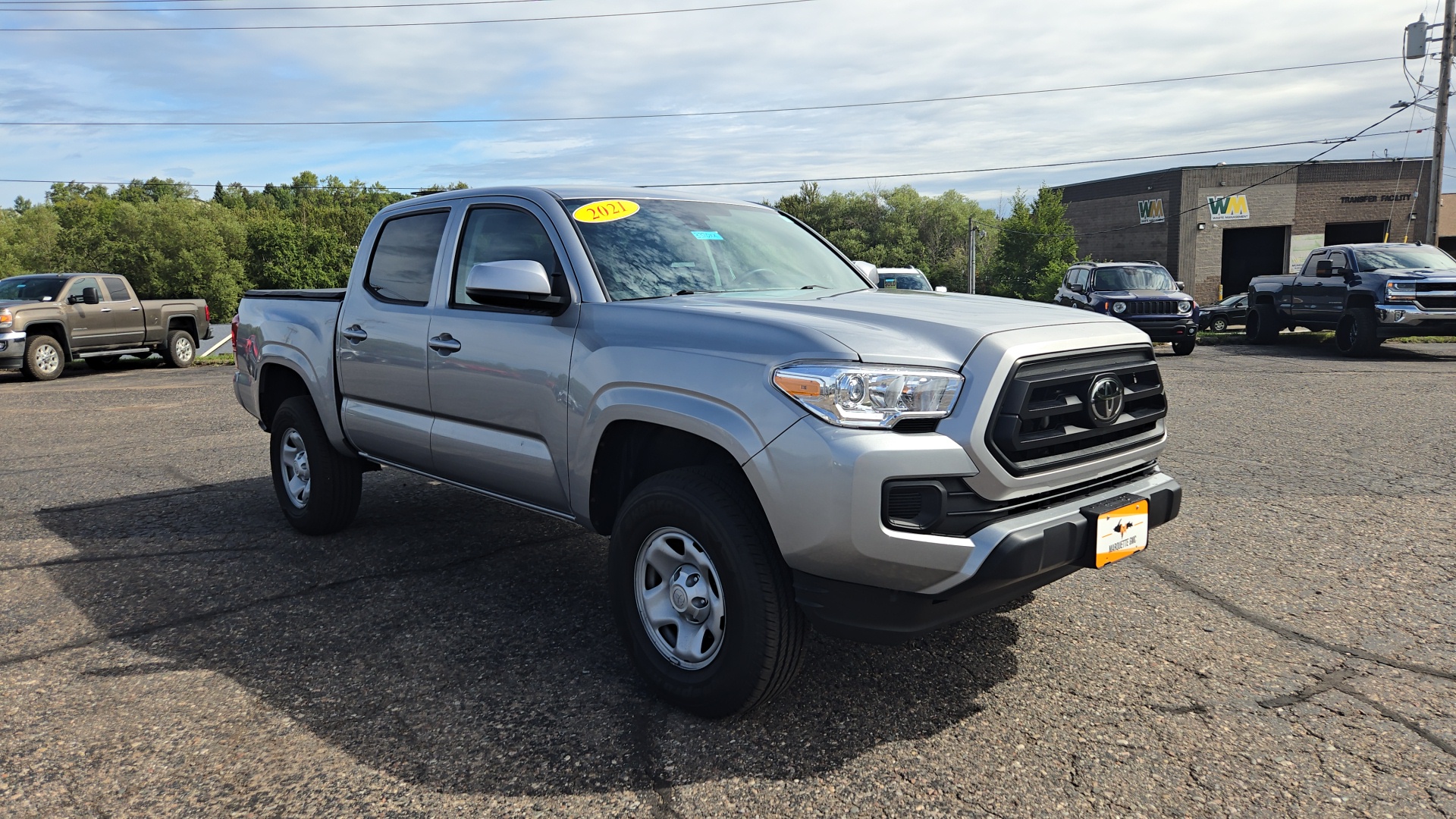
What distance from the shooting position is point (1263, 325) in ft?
66.9

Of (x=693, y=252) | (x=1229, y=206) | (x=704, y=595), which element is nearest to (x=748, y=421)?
(x=704, y=595)

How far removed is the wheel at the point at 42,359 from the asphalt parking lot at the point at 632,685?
12.8 meters

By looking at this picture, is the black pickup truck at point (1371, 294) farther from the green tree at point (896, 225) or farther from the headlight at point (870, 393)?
the green tree at point (896, 225)

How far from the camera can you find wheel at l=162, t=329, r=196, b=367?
63.8ft

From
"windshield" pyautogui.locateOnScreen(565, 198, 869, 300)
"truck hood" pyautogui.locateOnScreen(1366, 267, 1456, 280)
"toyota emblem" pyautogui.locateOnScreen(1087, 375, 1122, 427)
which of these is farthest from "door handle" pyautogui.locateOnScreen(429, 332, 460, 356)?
"truck hood" pyautogui.locateOnScreen(1366, 267, 1456, 280)

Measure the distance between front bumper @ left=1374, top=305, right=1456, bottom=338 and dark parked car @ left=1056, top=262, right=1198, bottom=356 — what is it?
3.13 metres

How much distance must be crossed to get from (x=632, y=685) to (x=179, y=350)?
1948cm

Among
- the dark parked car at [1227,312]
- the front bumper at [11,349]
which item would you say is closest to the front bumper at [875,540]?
the front bumper at [11,349]

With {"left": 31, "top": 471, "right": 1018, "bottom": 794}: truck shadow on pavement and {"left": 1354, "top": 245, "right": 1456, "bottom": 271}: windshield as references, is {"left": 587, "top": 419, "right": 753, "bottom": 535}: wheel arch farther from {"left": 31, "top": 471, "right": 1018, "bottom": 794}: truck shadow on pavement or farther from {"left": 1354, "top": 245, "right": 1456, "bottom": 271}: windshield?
{"left": 1354, "top": 245, "right": 1456, "bottom": 271}: windshield

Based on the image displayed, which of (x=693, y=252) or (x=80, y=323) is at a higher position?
(x=693, y=252)

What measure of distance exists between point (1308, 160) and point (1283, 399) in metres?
51.0

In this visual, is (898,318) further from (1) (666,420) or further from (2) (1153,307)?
(2) (1153,307)

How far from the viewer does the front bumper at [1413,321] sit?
51.7ft

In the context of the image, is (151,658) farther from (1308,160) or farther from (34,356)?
(1308,160)
